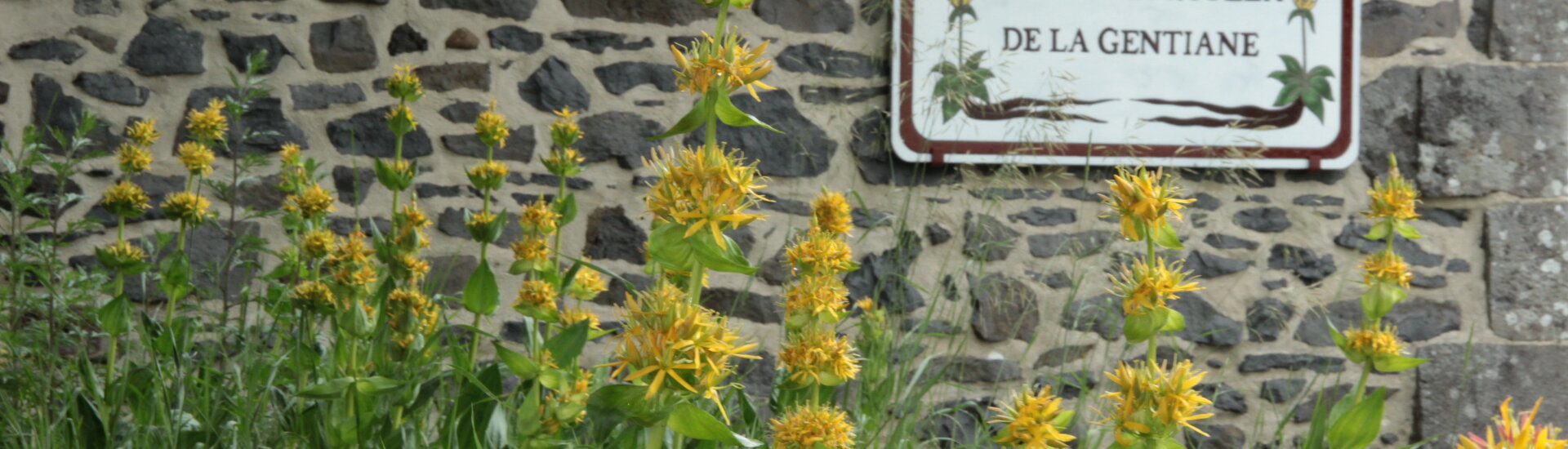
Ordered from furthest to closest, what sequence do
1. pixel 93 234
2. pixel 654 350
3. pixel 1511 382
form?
pixel 1511 382, pixel 93 234, pixel 654 350

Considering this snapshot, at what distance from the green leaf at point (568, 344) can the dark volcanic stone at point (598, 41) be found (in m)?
1.85

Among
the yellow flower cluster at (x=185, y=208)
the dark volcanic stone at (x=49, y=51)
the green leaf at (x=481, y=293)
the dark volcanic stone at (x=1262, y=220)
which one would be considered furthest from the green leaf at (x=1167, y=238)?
the dark volcanic stone at (x=49, y=51)

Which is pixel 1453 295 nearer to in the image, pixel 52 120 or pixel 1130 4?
pixel 1130 4

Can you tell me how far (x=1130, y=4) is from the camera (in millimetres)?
2930

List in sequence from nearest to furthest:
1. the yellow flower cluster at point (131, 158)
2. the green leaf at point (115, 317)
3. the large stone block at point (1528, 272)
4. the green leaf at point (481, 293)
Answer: the green leaf at point (481, 293) → the green leaf at point (115, 317) → the yellow flower cluster at point (131, 158) → the large stone block at point (1528, 272)

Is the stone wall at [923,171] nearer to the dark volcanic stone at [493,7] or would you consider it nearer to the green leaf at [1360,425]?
the dark volcanic stone at [493,7]

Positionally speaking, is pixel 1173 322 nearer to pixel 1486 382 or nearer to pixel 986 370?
pixel 986 370

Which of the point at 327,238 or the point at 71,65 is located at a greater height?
the point at 71,65

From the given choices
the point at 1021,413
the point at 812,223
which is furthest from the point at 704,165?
the point at 812,223

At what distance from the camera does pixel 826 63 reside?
2857 mm

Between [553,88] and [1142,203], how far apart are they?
2.18 metres

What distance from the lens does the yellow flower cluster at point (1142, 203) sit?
0.79 m

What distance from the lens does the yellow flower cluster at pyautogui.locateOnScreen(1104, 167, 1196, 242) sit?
795 mm

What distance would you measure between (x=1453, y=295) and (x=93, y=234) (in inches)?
146
